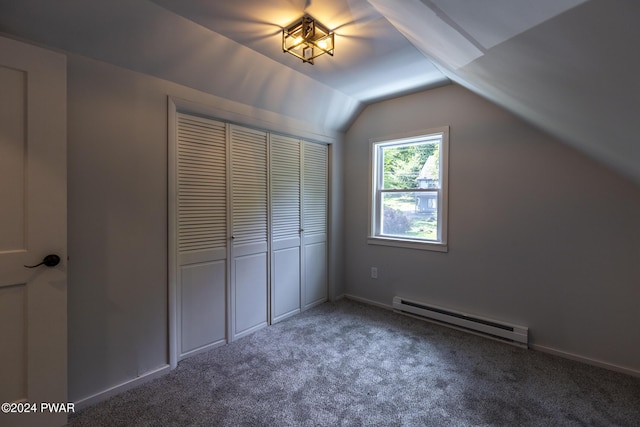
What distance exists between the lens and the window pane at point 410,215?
3.03 m

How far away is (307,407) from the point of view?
1728mm

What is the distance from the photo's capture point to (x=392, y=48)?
212 centimetres

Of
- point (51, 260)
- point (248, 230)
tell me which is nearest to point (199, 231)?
point (248, 230)

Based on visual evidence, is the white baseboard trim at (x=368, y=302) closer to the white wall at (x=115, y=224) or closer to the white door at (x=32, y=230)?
the white wall at (x=115, y=224)

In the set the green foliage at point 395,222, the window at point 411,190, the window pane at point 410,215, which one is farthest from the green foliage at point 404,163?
the green foliage at point 395,222

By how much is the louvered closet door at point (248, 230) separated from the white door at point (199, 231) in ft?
0.35

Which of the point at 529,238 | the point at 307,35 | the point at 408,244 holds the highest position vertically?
the point at 307,35

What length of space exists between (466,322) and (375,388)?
135 cm

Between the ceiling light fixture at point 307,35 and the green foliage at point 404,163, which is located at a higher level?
the ceiling light fixture at point 307,35

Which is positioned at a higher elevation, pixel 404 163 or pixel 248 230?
pixel 404 163

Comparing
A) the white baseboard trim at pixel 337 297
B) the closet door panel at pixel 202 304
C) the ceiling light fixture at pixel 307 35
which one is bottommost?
the white baseboard trim at pixel 337 297

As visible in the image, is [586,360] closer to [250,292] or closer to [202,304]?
[250,292]

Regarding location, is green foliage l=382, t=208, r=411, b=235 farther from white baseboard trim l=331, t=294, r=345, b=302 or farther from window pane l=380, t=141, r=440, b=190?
white baseboard trim l=331, t=294, r=345, b=302

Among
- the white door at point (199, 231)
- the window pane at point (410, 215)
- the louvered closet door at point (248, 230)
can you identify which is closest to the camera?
the white door at point (199, 231)
